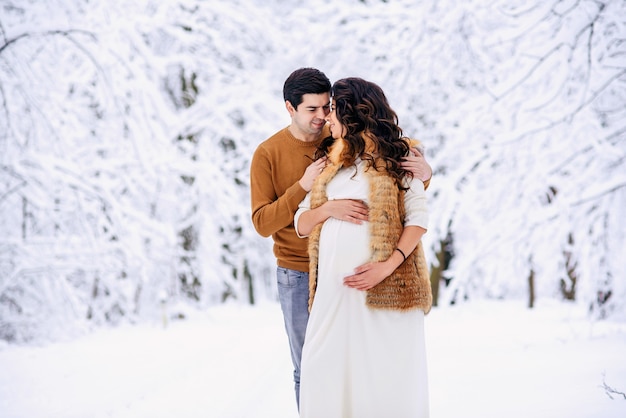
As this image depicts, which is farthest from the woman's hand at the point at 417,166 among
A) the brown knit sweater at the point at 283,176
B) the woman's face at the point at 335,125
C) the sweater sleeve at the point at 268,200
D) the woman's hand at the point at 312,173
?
the brown knit sweater at the point at 283,176

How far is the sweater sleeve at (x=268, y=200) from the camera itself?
117 inches

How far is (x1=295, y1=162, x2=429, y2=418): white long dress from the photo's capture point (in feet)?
8.51

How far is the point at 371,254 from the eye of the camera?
8.53 feet

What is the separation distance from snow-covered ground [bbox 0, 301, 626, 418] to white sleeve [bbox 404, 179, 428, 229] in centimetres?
212

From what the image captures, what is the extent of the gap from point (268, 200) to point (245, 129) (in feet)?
Answer: 26.5

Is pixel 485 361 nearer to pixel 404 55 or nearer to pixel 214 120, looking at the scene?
pixel 404 55

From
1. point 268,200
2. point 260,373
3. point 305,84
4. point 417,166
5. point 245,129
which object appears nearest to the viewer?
point 417,166

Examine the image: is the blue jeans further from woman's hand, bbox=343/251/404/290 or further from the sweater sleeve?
woman's hand, bbox=343/251/404/290

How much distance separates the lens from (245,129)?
36.3ft

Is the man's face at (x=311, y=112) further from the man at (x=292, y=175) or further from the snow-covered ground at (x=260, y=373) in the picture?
the snow-covered ground at (x=260, y=373)

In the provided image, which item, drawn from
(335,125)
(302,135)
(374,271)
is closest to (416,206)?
(374,271)

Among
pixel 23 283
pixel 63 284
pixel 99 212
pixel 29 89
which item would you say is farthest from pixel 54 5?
pixel 23 283

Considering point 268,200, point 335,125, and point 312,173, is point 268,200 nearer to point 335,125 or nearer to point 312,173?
point 312,173

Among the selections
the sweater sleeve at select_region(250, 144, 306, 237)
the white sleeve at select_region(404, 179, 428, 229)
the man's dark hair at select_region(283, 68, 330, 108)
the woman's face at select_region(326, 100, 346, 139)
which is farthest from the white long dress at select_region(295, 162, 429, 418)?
the man's dark hair at select_region(283, 68, 330, 108)
